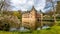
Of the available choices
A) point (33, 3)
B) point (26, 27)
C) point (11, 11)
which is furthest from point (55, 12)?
point (11, 11)

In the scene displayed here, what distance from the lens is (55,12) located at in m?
1.98

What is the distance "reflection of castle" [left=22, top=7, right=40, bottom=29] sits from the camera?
6.44ft

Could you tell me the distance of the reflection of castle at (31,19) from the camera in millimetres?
1964

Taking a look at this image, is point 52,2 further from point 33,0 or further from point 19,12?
point 19,12

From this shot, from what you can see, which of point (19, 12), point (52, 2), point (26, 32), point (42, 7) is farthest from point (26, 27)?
point (52, 2)

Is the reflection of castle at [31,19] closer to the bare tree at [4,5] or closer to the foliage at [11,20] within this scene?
the foliage at [11,20]

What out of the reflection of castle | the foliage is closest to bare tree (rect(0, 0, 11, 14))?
the foliage

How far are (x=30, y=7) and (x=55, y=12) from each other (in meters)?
0.35

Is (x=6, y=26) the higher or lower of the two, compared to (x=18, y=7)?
lower

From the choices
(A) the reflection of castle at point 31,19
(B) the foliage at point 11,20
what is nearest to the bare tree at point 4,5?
(B) the foliage at point 11,20

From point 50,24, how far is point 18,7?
50 centimetres

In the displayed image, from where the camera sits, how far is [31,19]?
198cm

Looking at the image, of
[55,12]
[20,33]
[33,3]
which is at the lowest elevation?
[20,33]

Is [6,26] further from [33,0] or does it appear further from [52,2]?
[52,2]
